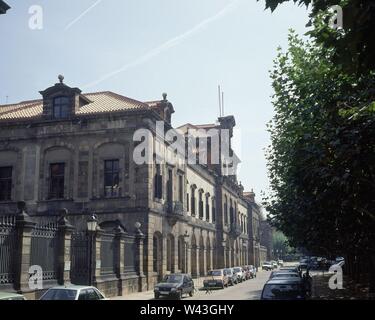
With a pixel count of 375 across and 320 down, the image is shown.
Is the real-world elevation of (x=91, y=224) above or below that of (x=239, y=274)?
above

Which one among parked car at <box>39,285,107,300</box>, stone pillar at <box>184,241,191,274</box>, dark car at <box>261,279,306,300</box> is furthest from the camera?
stone pillar at <box>184,241,191,274</box>

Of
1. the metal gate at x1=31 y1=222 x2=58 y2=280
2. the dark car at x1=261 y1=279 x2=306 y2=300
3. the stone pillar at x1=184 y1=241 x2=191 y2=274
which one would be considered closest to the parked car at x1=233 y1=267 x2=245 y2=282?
the stone pillar at x1=184 y1=241 x2=191 y2=274

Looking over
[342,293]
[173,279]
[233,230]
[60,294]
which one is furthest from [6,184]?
[233,230]

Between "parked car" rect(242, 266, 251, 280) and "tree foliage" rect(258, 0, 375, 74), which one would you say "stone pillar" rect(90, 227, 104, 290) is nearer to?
"tree foliage" rect(258, 0, 375, 74)

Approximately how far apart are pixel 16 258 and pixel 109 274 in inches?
314

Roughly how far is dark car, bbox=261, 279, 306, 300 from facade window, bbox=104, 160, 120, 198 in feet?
57.2

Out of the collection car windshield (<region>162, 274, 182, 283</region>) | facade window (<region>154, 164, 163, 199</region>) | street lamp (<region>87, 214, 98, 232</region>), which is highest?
facade window (<region>154, 164, 163, 199</region>)

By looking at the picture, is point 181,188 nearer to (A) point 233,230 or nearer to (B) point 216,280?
(B) point 216,280

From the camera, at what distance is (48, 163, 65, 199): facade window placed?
31297mm

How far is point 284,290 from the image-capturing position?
14.5 m

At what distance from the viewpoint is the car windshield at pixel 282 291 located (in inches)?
564

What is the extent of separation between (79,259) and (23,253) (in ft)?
18.3

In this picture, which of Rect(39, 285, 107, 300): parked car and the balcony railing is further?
the balcony railing
